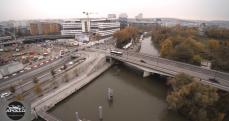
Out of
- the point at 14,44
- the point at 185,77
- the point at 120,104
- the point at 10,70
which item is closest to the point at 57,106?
the point at 120,104

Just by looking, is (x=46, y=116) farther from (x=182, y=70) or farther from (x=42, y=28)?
(x=42, y=28)

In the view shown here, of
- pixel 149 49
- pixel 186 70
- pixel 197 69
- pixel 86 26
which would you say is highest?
pixel 86 26

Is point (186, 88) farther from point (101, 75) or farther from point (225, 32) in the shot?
point (225, 32)

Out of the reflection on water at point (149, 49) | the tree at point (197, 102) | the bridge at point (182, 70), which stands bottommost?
the tree at point (197, 102)

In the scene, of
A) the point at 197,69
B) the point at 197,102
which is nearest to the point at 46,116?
the point at 197,102

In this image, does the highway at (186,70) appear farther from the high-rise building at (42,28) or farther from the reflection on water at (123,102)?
the high-rise building at (42,28)

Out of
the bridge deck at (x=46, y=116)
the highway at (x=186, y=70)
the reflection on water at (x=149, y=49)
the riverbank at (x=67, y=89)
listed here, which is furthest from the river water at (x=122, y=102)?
the reflection on water at (x=149, y=49)

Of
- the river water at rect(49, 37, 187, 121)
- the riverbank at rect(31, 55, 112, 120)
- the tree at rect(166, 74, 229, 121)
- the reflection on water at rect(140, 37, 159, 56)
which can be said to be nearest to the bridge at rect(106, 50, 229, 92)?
the river water at rect(49, 37, 187, 121)

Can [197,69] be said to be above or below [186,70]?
above

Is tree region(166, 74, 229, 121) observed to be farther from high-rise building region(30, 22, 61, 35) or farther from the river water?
high-rise building region(30, 22, 61, 35)
